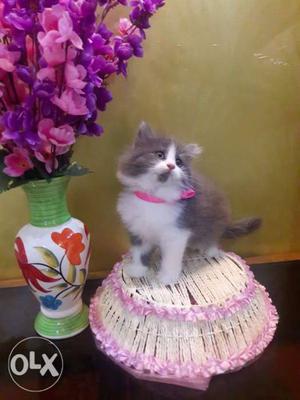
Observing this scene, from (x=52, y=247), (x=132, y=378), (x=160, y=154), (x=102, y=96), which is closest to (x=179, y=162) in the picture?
(x=160, y=154)

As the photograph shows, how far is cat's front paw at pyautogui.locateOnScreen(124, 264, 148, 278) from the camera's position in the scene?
32.6 inches

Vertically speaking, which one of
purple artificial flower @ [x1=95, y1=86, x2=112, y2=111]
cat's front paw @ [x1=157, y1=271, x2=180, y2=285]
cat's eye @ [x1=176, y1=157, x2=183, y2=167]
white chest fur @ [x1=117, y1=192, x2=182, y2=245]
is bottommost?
cat's front paw @ [x1=157, y1=271, x2=180, y2=285]

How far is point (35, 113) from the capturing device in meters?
0.64

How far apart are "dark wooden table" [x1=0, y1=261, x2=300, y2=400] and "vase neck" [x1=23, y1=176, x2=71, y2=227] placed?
0.81 ft

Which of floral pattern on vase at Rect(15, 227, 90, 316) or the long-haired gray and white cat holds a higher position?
the long-haired gray and white cat

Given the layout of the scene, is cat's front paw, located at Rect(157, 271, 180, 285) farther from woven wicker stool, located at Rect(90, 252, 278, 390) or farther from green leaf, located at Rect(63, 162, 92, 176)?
green leaf, located at Rect(63, 162, 92, 176)

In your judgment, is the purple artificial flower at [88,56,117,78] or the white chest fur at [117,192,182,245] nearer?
the purple artificial flower at [88,56,117,78]

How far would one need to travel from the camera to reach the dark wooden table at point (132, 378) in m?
0.70

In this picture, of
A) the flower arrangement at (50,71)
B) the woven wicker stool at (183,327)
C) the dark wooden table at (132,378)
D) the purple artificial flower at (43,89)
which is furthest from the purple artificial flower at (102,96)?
the dark wooden table at (132,378)

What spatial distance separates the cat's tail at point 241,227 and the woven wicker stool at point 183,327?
6.2 inches

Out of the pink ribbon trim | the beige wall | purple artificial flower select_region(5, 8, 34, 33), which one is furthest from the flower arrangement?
the pink ribbon trim

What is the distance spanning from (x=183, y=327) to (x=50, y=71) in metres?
0.46

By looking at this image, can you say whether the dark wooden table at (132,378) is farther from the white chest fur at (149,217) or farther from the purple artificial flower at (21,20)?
the purple artificial flower at (21,20)

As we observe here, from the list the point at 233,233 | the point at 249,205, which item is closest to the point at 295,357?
the point at 233,233
